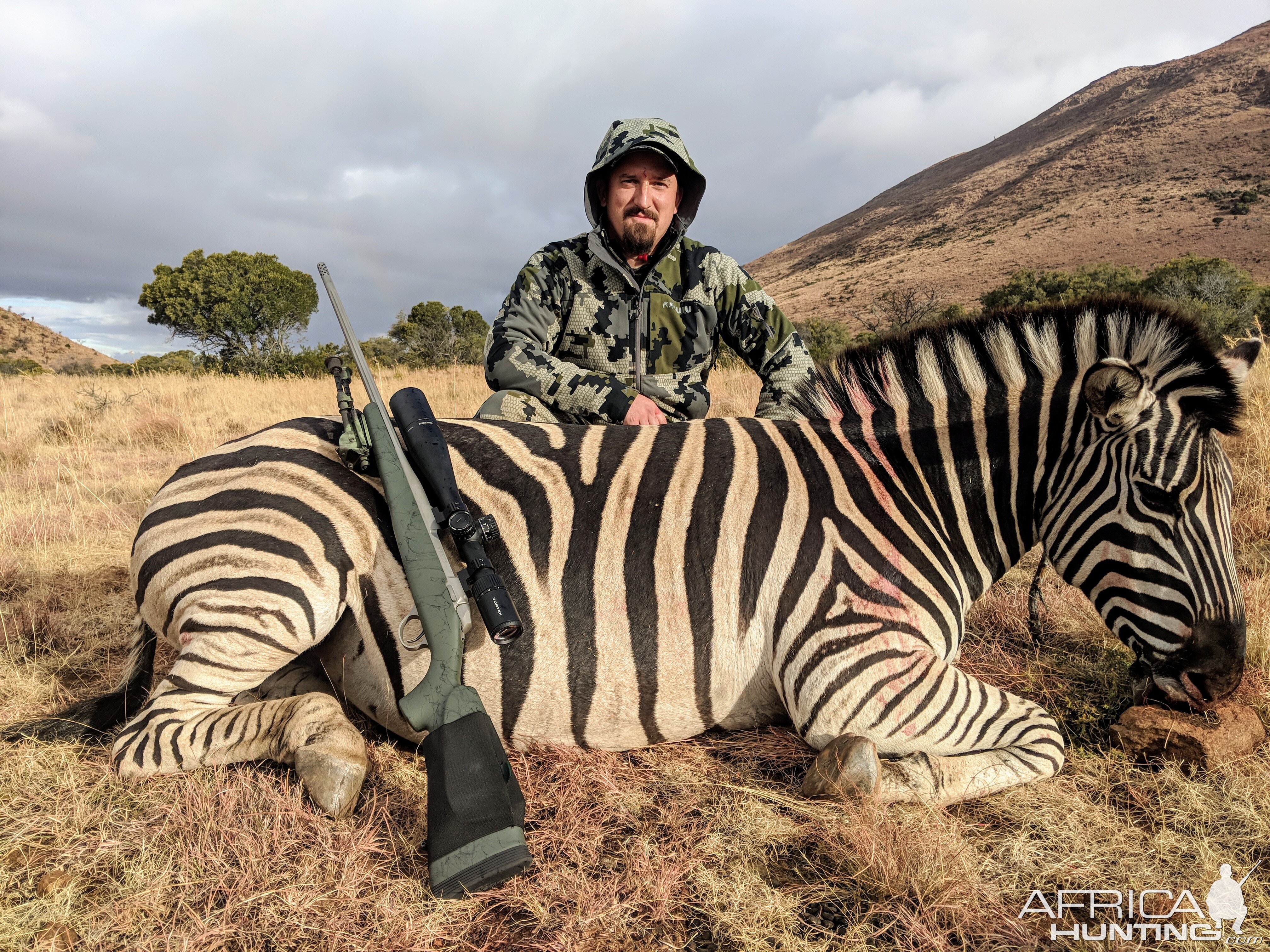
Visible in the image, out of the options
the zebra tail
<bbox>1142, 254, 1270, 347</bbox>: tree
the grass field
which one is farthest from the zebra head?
<bbox>1142, 254, 1270, 347</bbox>: tree

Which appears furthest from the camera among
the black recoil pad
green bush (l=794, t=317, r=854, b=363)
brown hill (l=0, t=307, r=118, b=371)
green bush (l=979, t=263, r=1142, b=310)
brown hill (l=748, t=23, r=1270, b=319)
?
brown hill (l=748, t=23, r=1270, b=319)

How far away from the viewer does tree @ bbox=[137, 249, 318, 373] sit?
28.4m

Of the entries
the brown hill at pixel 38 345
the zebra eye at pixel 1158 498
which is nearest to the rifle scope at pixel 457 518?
the zebra eye at pixel 1158 498

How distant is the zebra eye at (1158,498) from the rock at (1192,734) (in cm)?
76

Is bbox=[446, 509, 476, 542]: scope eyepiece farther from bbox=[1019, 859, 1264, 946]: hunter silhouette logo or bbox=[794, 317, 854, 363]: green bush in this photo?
bbox=[794, 317, 854, 363]: green bush

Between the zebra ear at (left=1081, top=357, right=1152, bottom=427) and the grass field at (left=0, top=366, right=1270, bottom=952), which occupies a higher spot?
the zebra ear at (left=1081, top=357, right=1152, bottom=427)

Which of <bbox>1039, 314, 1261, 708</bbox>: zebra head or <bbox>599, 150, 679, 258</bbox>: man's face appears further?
<bbox>599, 150, 679, 258</bbox>: man's face

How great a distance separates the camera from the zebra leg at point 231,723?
7.50 ft

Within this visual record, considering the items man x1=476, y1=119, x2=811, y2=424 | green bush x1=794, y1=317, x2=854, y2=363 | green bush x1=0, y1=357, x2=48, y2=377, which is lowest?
man x1=476, y1=119, x2=811, y2=424

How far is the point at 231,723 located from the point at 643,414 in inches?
95.6

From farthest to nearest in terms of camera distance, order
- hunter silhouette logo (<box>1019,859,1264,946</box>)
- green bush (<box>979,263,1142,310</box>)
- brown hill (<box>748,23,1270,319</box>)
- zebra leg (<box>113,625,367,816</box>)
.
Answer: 1. brown hill (<box>748,23,1270,319</box>)
2. green bush (<box>979,263,1142,310</box>)
3. zebra leg (<box>113,625,367,816</box>)
4. hunter silhouette logo (<box>1019,859,1264,946</box>)

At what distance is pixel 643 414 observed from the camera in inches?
150

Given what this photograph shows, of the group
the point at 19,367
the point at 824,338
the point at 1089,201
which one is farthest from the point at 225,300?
the point at 1089,201

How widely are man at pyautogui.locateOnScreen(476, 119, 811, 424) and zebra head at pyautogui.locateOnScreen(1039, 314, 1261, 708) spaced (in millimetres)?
1975
